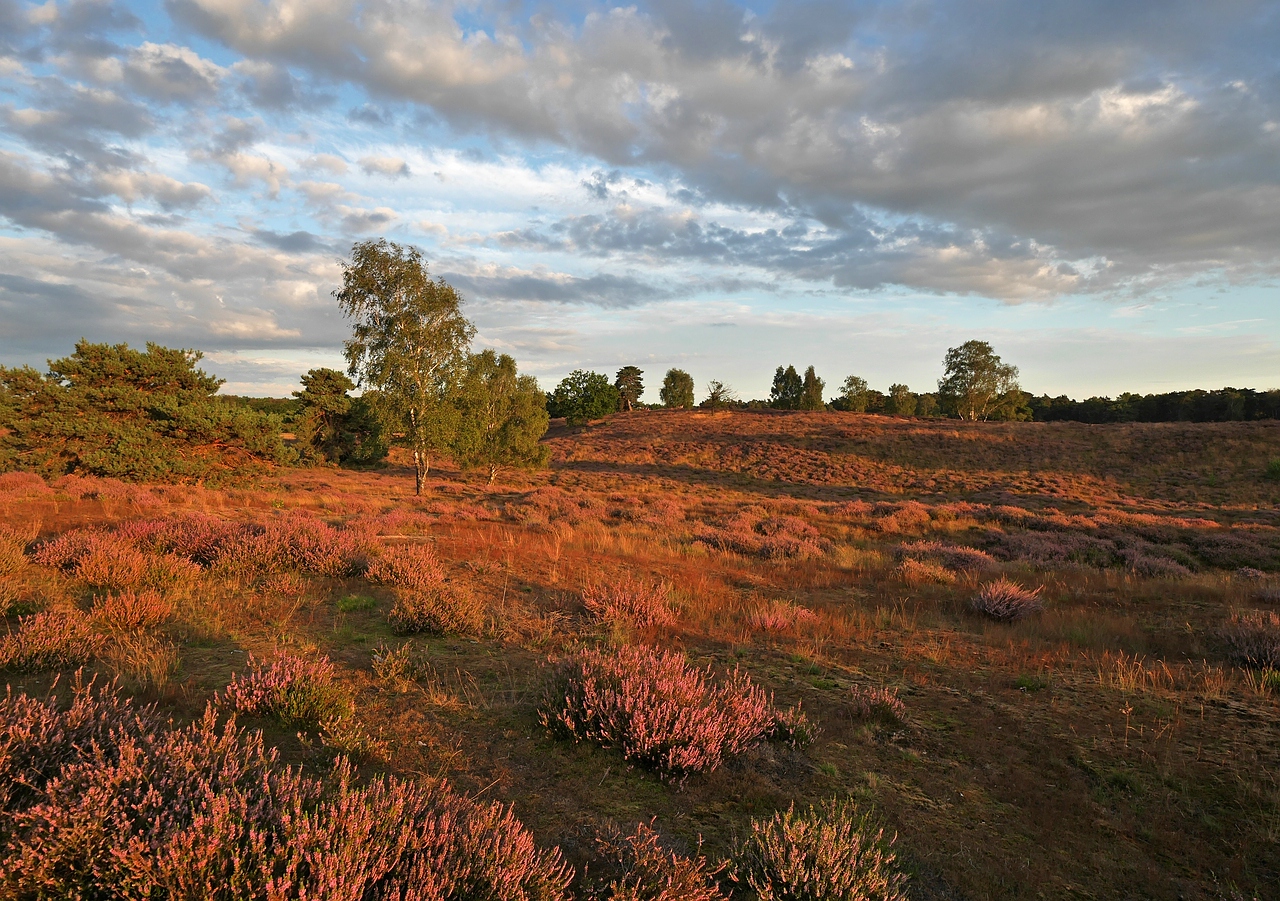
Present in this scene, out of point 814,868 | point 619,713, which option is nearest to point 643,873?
point 814,868

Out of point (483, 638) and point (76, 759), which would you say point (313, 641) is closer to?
point (483, 638)

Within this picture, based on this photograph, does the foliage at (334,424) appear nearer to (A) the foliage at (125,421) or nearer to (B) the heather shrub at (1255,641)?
(A) the foliage at (125,421)

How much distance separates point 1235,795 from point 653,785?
4129mm

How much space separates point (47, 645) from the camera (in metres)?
4.77

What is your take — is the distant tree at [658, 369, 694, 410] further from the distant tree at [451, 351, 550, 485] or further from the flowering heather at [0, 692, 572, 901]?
the flowering heather at [0, 692, 572, 901]

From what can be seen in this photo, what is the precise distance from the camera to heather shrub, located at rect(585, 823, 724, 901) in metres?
2.65

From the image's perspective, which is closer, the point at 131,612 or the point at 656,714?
the point at 656,714

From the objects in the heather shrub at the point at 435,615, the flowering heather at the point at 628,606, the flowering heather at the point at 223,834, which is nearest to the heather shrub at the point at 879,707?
the flowering heather at the point at 628,606

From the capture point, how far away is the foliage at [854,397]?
297ft

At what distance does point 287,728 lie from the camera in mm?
4129

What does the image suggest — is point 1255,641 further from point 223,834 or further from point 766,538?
point 223,834

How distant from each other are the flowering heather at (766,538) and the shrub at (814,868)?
406 inches

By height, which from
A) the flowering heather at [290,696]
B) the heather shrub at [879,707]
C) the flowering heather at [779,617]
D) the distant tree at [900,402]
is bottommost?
the flowering heather at [779,617]

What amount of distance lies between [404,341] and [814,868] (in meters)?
26.2
